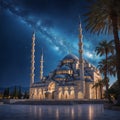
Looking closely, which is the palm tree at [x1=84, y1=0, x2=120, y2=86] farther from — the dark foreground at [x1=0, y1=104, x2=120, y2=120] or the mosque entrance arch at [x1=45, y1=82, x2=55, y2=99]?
the mosque entrance arch at [x1=45, y1=82, x2=55, y2=99]

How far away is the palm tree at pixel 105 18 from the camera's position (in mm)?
21938

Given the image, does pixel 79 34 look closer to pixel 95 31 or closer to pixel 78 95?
pixel 78 95

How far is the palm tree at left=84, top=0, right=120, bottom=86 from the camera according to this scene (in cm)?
2194

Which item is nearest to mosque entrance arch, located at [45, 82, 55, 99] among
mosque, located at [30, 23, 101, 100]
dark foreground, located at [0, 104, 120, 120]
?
mosque, located at [30, 23, 101, 100]

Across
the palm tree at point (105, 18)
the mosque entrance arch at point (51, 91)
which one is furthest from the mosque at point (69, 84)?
the palm tree at point (105, 18)

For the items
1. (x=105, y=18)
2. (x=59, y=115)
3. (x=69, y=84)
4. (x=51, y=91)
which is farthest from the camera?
(x=51, y=91)

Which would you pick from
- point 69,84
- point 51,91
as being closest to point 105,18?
point 69,84

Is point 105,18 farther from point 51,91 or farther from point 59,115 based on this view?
point 51,91

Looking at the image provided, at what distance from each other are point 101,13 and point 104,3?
165cm

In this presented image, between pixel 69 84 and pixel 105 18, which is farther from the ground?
pixel 105 18

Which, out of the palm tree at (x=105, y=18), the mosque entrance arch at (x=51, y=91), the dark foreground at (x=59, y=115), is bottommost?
the dark foreground at (x=59, y=115)

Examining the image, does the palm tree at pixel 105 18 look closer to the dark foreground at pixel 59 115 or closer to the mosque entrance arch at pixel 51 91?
the dark foreground at pixel 59 115

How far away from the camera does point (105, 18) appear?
2441 centimetres

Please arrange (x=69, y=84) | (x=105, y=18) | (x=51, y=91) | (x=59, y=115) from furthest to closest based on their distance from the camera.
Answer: (x=51, y=91) → (x=69, y=84) → (x=105, y=18) → (x=59, y=115)
